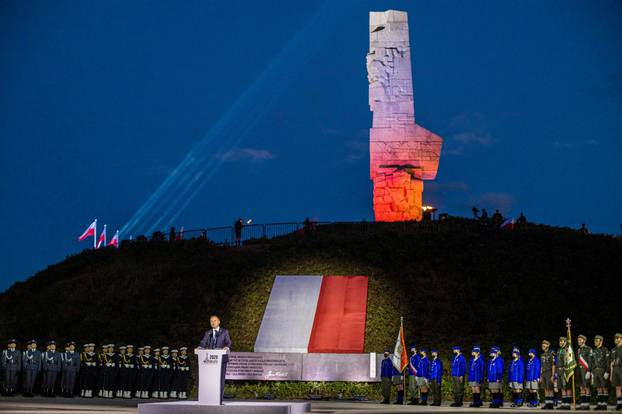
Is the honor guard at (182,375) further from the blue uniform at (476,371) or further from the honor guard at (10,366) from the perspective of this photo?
the blue uniform at (476,371)

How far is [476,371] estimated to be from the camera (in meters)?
21.9

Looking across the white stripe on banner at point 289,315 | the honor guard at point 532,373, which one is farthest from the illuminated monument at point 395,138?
the honor guard at point 532,373

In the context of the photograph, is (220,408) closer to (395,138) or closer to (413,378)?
(413,378)

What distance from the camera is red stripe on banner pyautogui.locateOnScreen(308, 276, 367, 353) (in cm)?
2775

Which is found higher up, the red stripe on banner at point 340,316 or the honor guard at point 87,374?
the red stripe on banner at point 340,316

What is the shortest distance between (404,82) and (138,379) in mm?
23484

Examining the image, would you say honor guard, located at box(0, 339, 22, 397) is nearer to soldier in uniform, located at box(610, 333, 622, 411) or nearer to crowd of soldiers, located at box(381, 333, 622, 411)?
crowd of soldiers, located at box(381, 333, 622, 411)

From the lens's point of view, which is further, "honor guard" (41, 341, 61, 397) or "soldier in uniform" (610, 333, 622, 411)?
"honor guard" (41, 341, 61, 397)

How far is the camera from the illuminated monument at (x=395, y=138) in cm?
4194

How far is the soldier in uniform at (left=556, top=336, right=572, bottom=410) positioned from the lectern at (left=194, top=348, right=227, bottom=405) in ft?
32.2

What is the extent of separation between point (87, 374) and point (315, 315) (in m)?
8.64

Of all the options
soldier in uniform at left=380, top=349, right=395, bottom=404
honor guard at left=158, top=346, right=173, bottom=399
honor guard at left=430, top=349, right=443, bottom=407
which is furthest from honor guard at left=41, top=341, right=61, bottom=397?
honor guard at left=430, top=349, right=443, bottom=407

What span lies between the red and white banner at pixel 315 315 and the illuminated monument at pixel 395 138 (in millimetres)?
10915

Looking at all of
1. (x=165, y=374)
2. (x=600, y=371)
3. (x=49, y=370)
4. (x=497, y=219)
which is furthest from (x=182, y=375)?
(x=497, y=219)
